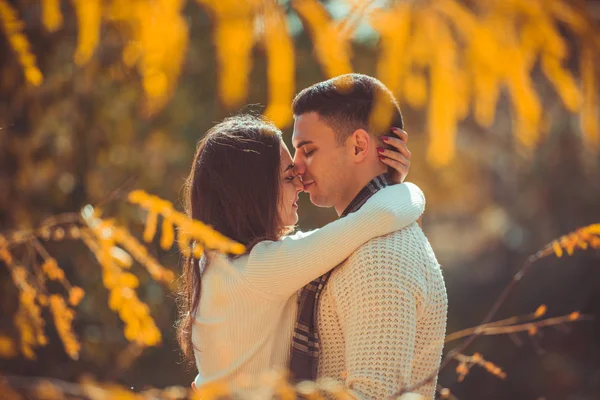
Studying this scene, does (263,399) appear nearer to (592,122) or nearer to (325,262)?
(592,122)

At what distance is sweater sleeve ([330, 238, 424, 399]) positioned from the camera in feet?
6.02

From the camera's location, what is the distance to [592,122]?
3.11 feet

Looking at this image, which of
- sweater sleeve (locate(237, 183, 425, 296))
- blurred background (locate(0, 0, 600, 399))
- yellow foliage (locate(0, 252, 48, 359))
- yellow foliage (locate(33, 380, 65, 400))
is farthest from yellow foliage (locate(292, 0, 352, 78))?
sweater sleeve (locate(237, 183, 425, 296))

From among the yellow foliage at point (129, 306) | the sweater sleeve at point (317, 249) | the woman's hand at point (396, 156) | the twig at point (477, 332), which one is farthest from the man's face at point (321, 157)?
the yellow foliage at point (129, 306)

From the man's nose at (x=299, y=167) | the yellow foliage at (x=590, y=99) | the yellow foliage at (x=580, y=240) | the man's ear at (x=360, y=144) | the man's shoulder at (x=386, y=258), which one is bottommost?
the man's shoulder at (x=386, y=258)

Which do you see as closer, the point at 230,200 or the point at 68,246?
the point at 230,200

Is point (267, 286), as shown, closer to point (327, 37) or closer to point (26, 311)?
point (26, 311)

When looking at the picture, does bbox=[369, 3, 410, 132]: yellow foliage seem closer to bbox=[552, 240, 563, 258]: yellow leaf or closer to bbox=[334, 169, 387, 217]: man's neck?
bbox=[552, 240, 563, 258]: yellow leaf

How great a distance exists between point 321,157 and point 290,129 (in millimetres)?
4003

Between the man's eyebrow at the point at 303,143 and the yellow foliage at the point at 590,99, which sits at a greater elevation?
the yellow foliage at the point at 590,99

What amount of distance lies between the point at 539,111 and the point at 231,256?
1.31 meters

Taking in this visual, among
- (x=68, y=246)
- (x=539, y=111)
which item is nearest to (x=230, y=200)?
(x=539, y=111)

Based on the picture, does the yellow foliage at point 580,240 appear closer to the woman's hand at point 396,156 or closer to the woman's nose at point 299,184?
the woman's hand at point 396,156

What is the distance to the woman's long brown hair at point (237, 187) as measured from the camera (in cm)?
223
